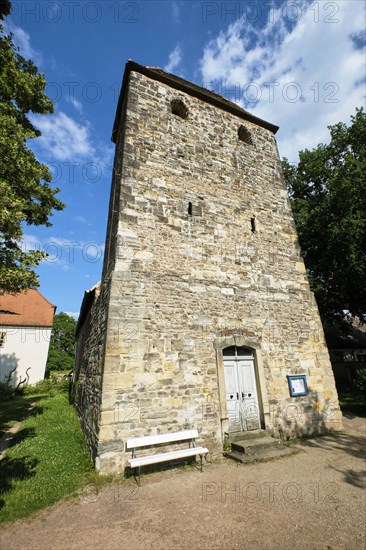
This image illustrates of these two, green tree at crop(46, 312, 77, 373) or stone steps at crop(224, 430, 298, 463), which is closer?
stone steps at crop(224, 430, 298, 463)

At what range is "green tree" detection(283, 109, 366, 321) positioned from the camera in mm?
12445

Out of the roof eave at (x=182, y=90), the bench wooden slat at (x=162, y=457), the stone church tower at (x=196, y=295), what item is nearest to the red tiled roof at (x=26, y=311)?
the stone church tower at (x=196, y=295)

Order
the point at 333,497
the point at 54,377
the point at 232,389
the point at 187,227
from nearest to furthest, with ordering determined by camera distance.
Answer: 1. the point at 333,497
2. the point at 232,389
3. the point at 187,227
4. the point at 54,377

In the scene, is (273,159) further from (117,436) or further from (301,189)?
(117,436)

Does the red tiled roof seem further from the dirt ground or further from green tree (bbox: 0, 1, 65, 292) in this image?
the dirt ground

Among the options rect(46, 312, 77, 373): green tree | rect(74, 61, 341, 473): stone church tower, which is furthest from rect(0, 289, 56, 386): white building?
rect(46, 312, 77, 373): green tree

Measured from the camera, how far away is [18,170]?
21.5 feet

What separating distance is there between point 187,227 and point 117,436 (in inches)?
203

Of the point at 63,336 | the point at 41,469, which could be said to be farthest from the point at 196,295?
the point at 63,336

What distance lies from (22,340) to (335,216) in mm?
22144

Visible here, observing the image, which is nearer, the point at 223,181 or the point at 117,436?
the point at 117,436

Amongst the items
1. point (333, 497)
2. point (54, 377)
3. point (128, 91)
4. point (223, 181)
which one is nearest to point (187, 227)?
point (223, 181)

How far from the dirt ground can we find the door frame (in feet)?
3.63

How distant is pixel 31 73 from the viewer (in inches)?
313
